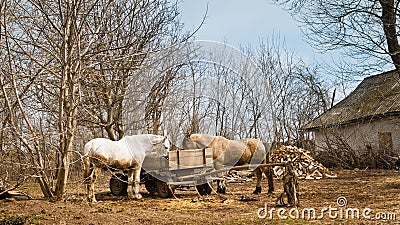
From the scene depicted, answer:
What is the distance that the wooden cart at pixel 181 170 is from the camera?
9.27m

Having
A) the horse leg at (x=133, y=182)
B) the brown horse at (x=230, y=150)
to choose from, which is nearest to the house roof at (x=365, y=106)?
the brown horse at (x=230, y=150)

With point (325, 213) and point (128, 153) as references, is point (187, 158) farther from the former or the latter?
point (325, 213)

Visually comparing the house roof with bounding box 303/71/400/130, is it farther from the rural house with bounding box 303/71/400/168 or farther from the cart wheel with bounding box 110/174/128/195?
the cart wheel with bounding box 110/174/128/195

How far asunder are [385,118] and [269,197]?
12921mm

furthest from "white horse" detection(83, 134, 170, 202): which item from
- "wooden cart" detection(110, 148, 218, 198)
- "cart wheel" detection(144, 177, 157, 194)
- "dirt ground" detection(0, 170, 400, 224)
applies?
"cart wheel" detection(144, 177, 157, 194)

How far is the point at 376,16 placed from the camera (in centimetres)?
1238

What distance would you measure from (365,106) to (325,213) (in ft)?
56.8

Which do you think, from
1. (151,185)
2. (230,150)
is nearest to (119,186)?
(151,185)

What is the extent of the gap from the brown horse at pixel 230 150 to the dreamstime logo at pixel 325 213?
2309 mm

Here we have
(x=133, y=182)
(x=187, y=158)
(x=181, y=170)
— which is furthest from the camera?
(x=133, y=182)

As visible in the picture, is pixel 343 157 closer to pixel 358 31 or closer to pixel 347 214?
pixel 358 31

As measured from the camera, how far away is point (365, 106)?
75.4 feet

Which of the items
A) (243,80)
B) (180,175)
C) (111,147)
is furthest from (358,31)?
(111,147)

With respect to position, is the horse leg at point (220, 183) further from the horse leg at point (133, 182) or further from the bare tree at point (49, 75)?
the bare tree at point (49, 75)
